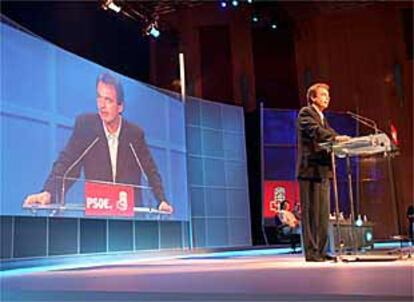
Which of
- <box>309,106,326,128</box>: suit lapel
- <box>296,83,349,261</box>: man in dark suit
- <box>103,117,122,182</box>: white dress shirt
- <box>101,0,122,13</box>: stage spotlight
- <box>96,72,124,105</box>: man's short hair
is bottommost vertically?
<box>296,83,349,261</box>: man in dark suit

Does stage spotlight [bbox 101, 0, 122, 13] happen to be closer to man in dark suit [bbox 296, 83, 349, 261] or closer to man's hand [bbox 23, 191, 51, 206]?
man's hand [bbox 23, 191, 51, 206]

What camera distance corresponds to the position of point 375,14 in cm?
1213

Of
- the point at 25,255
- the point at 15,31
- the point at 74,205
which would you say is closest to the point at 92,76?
the point at 15,31

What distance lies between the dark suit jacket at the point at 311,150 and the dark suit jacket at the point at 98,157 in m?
2.97

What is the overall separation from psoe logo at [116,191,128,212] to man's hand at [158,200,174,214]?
0.84 meters

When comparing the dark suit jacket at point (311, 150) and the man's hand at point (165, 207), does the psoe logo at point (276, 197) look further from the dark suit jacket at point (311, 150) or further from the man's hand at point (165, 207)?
the dark suit jacket at point (311, 150)

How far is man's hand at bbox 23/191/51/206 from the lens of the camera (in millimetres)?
5090

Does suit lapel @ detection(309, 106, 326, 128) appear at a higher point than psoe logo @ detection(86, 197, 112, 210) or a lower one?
higher

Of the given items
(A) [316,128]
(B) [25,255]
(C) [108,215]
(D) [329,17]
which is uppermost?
(D) [329,17]

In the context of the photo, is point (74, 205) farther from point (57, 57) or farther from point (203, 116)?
point (203, 116)

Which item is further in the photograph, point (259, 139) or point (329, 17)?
point (329, 17)

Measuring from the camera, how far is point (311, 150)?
337 centimetres

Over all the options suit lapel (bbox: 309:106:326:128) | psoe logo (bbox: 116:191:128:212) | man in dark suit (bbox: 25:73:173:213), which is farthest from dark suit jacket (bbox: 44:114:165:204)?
suit lapel (bbox: 309:106:326:128)

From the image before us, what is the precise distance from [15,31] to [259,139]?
5.91m
